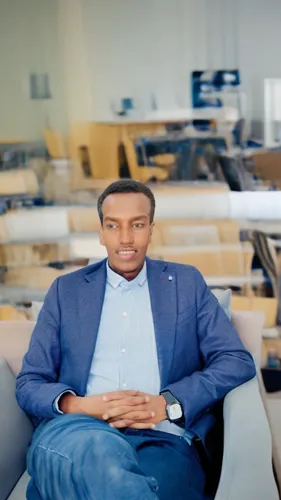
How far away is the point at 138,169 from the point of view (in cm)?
393

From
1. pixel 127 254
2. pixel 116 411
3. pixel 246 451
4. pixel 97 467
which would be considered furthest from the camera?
pixel 127 254

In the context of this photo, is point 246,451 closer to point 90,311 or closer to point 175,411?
point 175,411

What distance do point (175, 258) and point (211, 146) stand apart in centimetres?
65

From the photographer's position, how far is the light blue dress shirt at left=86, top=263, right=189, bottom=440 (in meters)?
1.90

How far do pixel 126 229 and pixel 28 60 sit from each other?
7.79 ft

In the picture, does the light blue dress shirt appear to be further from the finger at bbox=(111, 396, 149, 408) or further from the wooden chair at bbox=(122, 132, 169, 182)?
the wooden chair at bbox=(122, 132, 169, 182)

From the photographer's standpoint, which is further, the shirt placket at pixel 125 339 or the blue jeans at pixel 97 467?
the shirt placket at pixel 125 339

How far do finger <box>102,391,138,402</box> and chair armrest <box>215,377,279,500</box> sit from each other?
24 centimetres

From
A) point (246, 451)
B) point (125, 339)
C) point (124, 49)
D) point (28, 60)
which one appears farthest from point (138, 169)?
point (246, 451)

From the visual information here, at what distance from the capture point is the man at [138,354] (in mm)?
1750

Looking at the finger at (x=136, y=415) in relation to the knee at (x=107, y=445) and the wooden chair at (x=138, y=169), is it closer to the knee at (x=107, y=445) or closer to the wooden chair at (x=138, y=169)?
the knee at (x=107, y=445)

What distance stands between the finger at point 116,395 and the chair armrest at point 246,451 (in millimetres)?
245

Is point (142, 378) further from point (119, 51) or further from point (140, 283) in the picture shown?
point (119, 51)

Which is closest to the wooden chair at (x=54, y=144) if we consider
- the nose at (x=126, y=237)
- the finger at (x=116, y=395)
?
the nose at (x=126, y=237)
